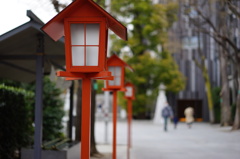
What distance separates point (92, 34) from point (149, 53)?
105ft

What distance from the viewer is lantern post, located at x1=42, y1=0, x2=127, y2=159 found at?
5.23 m

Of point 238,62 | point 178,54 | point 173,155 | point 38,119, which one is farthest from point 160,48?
point 38,119

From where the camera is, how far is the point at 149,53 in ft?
122

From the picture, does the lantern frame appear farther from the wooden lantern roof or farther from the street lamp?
the street lamp

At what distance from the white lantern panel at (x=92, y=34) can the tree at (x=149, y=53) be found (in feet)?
98.8

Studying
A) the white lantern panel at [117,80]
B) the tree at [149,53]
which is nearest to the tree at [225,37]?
the tree at [149,53]

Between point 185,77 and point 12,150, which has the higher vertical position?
point 185,77

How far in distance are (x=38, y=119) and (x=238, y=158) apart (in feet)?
20.1

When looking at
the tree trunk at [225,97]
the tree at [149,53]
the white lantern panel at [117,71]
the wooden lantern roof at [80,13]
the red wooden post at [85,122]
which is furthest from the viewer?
the tree at [149,53]

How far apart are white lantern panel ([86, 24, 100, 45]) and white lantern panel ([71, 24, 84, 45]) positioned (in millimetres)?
85

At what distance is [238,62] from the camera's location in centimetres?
2064

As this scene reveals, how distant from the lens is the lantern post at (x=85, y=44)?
5.23 metres

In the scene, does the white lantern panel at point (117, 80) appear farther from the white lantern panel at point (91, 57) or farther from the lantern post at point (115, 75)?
the white lantern panel at point (91, 57)

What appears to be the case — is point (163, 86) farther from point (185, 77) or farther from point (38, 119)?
point (38, 119)
